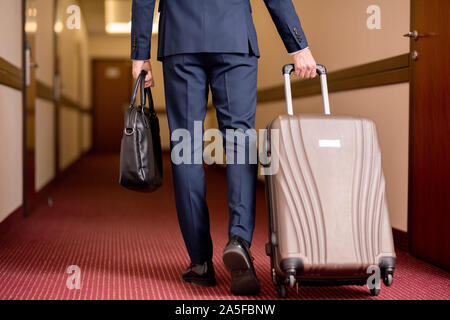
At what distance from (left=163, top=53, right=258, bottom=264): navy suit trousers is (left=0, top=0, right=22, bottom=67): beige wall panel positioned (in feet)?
4.39

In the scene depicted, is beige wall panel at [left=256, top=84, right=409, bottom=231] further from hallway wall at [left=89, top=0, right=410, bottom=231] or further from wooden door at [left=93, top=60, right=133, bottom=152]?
wooden door at [left=93, top=60, right=133, bottom=152]

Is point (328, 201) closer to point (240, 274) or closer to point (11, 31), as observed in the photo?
point (240, 274)

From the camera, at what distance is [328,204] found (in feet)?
5.36

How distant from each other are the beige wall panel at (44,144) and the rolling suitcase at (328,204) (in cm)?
283

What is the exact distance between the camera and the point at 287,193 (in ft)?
5.38

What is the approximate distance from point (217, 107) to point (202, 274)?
0.55 meters

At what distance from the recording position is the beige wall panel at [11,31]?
2775mm

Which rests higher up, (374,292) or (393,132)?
(393,132)

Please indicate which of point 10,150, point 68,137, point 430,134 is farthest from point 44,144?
point 430,134

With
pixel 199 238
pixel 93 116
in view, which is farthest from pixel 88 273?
pixel 93 116

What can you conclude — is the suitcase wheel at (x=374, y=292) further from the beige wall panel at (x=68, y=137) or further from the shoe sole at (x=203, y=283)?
the beige wall panel at (x=68, y=137)

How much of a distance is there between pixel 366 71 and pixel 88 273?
1.70 meters

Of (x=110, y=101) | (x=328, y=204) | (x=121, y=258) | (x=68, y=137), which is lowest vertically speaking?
(x=121, y=258)

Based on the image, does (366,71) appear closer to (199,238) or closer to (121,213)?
(199,238)
